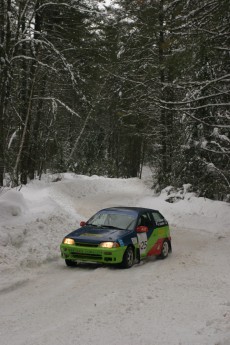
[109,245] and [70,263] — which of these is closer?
[109,245]

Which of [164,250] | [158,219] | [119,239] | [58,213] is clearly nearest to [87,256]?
[119,239]

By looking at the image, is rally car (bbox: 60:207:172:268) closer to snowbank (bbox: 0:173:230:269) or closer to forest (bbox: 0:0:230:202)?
snowbank (bbox: 0:173:230:269)

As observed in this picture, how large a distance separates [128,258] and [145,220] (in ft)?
6.08

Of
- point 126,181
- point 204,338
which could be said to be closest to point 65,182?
point 126,181

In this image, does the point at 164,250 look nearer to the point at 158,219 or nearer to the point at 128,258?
the point at 158,219

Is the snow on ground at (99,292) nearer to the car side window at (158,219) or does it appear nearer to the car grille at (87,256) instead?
the car grille at (87,256)

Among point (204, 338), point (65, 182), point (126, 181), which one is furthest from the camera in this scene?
point (126, 181)

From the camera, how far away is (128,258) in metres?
11.2

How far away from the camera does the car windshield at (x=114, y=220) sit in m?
12.1

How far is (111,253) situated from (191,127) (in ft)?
45.9

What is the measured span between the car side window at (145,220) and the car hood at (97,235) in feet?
3.04

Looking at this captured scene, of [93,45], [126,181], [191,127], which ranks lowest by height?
[126,181]

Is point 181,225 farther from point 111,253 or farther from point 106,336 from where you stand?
point 106,336

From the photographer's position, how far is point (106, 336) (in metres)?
6.27
